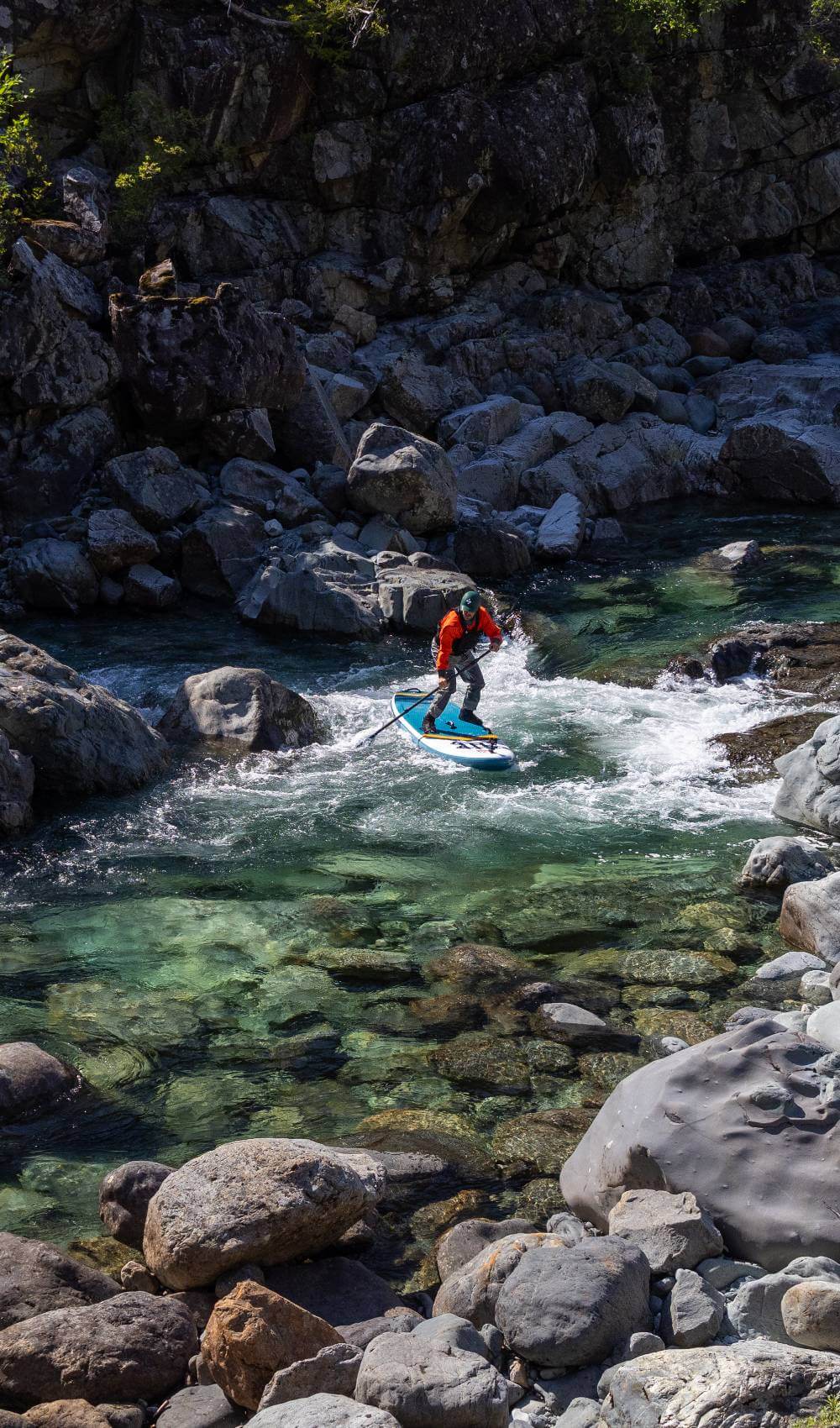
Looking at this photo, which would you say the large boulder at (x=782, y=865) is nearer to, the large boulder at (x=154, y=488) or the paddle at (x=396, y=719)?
the paddle at (x=396, y=719)

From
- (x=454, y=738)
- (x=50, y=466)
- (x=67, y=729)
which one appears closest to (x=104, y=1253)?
(x=67, y=729)

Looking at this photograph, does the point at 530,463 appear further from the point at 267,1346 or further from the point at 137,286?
the point at 267,1346

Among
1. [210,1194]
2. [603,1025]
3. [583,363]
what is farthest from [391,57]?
[210,1194]

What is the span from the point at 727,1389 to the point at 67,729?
8519mm

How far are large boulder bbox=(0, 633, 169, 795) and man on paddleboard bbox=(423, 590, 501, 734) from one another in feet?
10.1

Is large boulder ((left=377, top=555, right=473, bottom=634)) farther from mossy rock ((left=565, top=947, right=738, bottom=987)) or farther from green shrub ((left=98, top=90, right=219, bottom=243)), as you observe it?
green shrub ((left=98, top=90, right=219, bottom=243))

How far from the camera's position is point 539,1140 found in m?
5.84

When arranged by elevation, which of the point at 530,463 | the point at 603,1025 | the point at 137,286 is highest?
the point at 137,286

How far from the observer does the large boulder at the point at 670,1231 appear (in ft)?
14.3

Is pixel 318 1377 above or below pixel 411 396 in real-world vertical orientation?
below

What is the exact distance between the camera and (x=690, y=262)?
3038cm

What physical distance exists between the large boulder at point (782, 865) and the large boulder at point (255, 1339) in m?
5.24

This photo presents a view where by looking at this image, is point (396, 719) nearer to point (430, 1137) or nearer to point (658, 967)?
point (658, 967)

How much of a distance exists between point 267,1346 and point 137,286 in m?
20.5
